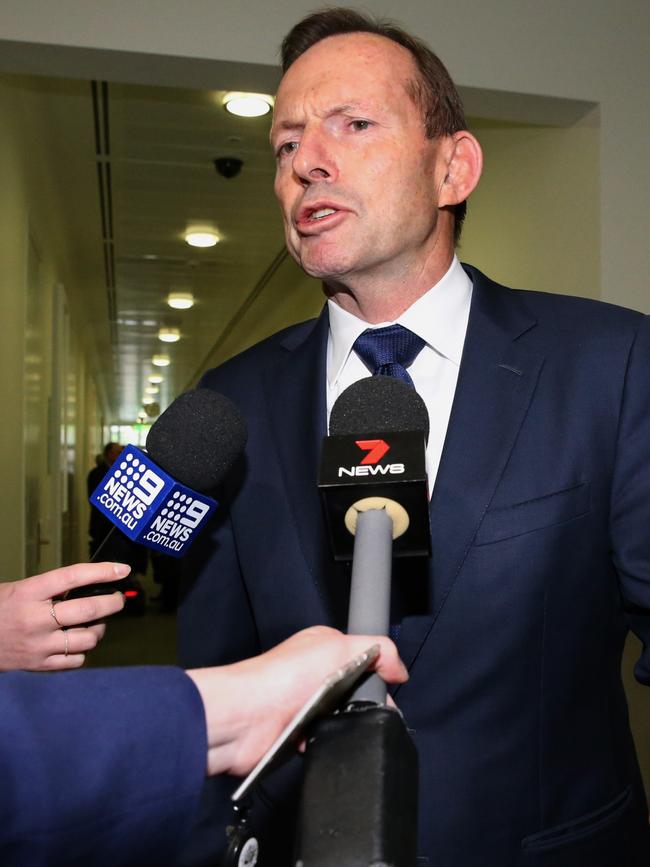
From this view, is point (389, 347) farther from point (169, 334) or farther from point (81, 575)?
point (169, 334)

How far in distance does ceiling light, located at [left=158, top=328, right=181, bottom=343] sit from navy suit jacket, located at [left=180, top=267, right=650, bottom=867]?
11.0m

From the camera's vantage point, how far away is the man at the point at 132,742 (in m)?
0.67

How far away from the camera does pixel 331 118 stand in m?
1.59

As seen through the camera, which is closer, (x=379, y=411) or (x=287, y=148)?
(x=379, y=411)

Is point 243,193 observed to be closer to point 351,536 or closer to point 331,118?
point 331,118

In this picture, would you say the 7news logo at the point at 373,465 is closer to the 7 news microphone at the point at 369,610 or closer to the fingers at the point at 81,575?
the 7 news microphone at the point at 369,610

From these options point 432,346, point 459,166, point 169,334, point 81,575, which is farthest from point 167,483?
point 169,334

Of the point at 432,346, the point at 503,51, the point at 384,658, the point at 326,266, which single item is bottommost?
the point at 384,658

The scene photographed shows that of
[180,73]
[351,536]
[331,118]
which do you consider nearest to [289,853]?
[351,536]

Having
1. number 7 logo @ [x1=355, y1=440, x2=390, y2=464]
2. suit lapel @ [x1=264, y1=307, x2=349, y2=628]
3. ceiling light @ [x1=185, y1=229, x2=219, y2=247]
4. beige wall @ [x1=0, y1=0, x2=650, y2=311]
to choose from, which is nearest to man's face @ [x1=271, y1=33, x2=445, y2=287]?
suit lapel @ [x1=264, y1=307, x2=349, y2=628]

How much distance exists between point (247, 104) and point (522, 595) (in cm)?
379

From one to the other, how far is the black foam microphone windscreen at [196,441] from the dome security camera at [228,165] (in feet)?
14.8

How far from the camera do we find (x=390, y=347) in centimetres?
159

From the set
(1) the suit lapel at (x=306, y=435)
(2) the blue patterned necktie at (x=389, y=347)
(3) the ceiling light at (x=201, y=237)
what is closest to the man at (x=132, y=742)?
(1) the suit lapel at (x=306, y=435)
